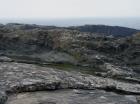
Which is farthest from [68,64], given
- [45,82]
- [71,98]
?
[71,98]

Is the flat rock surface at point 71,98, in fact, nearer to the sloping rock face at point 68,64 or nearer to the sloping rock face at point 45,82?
the sloping rock face at point 68,64

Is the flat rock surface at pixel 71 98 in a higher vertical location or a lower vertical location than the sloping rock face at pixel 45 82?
lower

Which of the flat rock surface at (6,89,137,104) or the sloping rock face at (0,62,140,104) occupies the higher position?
the sloping rock face at (0,62,140,104)

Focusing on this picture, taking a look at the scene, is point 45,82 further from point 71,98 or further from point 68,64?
point 68,64

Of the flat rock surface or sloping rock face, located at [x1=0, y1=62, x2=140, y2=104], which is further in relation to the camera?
sloping rock face, located at [x1=0, y1=62, x2=140, y2=104]

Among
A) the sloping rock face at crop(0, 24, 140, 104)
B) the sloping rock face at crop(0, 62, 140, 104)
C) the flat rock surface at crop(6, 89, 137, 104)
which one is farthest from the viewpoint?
the sloping rock face at crop(0, 24, 140, 104)

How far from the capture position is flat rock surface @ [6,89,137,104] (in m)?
16.4

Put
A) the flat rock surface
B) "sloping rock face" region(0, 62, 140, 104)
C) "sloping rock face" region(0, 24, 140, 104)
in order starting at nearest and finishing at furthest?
A: 1. the flat rock surface
2. "sloping rock face" region(0, 62, 140, 104)
3. "sloping rock face" region(0, 24, 140, 104)

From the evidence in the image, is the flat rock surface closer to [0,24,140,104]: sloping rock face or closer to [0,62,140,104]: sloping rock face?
[0,24,140,104]: sloping rock face

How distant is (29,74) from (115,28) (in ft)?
252

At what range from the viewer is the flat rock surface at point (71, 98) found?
16.4 meters

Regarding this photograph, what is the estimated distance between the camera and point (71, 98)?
1717 centimetres

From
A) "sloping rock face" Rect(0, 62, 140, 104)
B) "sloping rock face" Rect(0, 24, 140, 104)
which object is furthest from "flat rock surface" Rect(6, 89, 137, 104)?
"sloping rock face" Rect(0, 62, 140, 104)

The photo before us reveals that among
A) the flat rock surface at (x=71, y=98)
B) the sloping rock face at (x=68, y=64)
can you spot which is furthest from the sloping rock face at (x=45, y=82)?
the flat rock surface at (x=71, y=98)
